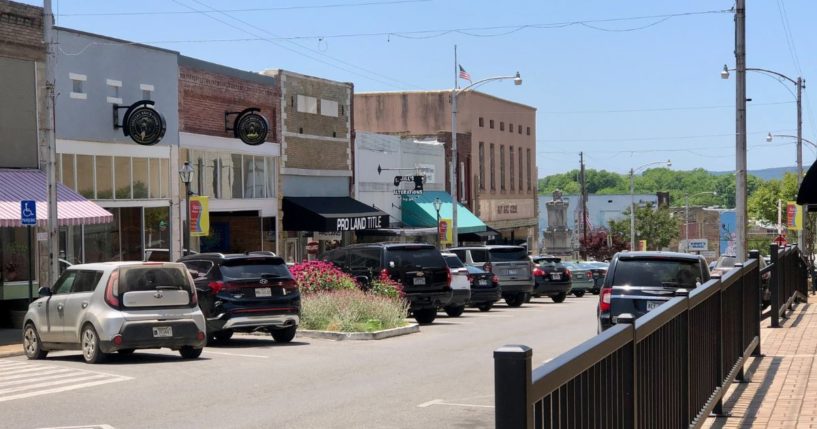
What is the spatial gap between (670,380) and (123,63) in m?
29.6

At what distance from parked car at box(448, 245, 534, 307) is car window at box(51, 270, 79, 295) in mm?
18580

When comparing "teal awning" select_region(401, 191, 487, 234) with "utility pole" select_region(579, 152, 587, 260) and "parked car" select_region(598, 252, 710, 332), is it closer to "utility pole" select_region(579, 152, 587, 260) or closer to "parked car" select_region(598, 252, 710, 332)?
"utility pole" select_region(579, 152, 587, 260)

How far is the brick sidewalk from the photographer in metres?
10.7

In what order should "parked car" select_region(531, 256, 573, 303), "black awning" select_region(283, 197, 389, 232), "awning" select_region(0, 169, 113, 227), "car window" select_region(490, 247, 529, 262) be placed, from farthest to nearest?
1. "black awning" select_region(283, 197, 389, 232)
2. "parked car" select_region(531, 256, 573, 303)
3. "car window" select_region(490, 247, 529, 262)
4. "awning" select_region(0, 169, 113, 227)

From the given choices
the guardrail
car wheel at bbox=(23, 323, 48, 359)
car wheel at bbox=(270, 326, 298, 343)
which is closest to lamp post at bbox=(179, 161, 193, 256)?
car wheel at bbox=(270, 326, 298, 343)

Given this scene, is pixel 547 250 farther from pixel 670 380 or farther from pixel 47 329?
pixel 670 380

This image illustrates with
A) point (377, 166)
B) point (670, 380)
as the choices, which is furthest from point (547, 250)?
point (670, 380)

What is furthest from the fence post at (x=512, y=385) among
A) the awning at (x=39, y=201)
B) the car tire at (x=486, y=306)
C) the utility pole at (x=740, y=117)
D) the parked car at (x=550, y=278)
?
the parked car at (x=550, y=278)

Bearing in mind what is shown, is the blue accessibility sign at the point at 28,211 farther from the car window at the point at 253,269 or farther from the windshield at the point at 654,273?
the windshield at the point at 654,273

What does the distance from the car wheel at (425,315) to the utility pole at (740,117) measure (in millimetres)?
7489

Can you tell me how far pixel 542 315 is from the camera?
32.2 m

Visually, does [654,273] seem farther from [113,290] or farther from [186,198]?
[186,198]

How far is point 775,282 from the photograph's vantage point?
1920 centimetres

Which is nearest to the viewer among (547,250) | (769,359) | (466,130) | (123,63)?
(769,359)
